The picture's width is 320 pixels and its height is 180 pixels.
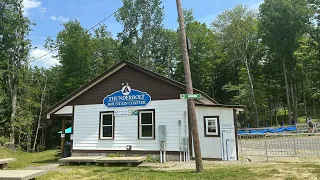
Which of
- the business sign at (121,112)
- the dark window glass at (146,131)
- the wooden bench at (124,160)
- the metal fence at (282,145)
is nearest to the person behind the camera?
the wooden bench at (124,160)

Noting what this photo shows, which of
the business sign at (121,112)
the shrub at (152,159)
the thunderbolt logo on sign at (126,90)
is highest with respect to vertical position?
the thunderbolt logo on sign at (126,90)

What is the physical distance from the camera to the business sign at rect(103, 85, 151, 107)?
13297mm

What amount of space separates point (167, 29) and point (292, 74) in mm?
20607

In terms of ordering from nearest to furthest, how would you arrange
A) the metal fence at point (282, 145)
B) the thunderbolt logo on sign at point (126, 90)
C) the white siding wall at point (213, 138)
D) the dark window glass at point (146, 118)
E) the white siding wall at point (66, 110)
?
the metal fence at point (282, 145), the white siding wall at point (213, 138), the dark window glass at point (146, 118), the thunderbolt logo on sign at point (126, 90), the white siding wall at point (66, 110)

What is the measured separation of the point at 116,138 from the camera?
1351 centimetres

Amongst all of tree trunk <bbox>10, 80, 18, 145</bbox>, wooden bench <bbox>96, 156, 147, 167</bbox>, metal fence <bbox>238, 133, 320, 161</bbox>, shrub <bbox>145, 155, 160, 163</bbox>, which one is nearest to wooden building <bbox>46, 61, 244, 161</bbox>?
shrub <bbox>145, 155, 160, 163</bbox>

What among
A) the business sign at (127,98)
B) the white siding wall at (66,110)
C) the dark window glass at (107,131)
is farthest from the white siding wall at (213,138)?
the white siding wall at (66,110)

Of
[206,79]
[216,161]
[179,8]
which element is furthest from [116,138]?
[206,79]

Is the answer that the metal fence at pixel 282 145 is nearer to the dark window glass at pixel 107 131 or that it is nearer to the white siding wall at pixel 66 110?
the dark window glass at pixel 107 131

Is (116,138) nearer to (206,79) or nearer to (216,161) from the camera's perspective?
(216,161)

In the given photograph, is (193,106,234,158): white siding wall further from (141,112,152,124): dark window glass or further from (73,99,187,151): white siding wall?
(141,112,152,124): dark window glass

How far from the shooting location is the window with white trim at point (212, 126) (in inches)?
481

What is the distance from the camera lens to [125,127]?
530 inches

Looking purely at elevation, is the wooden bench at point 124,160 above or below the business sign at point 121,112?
below
